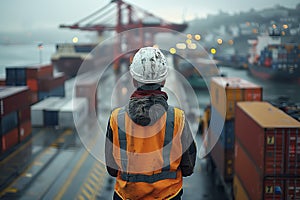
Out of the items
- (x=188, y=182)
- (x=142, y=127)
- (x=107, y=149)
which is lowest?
(x=188, y=182)

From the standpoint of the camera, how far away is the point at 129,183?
2889 millimetres

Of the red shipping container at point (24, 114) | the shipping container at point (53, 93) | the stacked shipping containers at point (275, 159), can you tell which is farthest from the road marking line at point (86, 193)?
the shipping container at point (53, 93)

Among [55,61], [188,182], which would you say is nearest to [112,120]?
[188,182]

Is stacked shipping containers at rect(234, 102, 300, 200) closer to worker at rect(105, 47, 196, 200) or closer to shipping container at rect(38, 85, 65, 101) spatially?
worker at rect(105, 47, 196, 200)

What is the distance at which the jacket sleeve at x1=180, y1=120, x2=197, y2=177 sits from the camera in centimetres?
286

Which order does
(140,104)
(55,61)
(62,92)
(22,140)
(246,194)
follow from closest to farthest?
(140,104), (246,194), (22,140), (62,92), (55,61)

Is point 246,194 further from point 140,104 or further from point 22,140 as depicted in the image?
point 22,140

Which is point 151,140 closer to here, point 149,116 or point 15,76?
point 149,116

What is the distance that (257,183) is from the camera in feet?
29.5

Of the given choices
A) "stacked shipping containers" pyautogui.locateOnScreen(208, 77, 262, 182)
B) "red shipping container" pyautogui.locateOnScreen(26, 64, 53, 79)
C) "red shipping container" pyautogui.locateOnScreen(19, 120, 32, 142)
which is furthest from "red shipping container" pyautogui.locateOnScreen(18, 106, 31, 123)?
"stacked shipping containers" pyautogui.locateOnScreen(208, 77, 262, 182)

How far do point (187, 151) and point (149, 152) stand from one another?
33 cm

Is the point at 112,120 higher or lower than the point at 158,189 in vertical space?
higher

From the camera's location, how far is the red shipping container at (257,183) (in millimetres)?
8766

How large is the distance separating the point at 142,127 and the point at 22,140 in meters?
21.2
